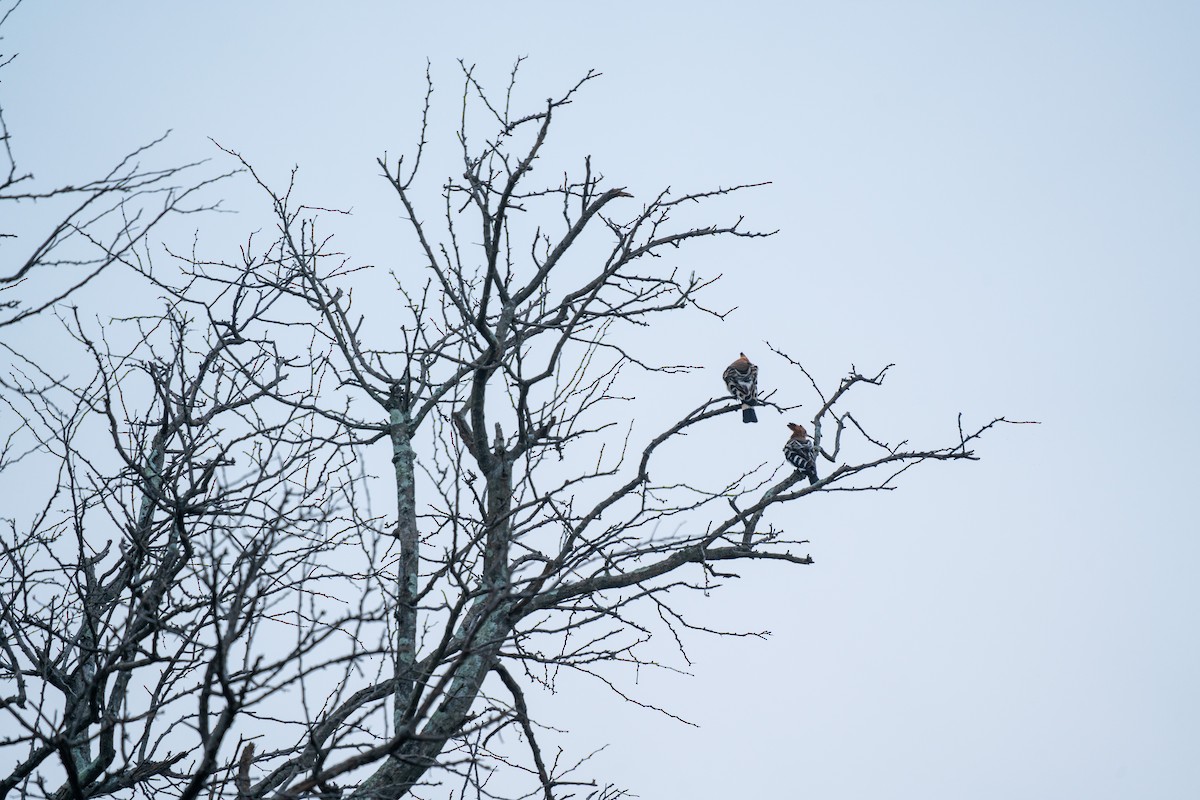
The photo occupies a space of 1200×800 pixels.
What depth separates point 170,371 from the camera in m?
5.58

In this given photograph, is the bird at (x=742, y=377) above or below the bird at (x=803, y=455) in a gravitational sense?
above

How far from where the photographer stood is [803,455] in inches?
306

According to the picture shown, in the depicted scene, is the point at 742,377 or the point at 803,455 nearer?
the point at 803,455

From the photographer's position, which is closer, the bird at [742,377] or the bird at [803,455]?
the bird at [803,455]

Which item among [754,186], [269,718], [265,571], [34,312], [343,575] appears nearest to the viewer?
[34,312]

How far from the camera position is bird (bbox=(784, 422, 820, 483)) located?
6.77 meters

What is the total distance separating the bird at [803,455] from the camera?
6.77 meters

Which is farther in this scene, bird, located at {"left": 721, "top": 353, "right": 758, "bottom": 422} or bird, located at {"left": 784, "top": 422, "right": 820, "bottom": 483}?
bird, located at {"left": 721, "top": 353, "right": 758, "bottom": 422}

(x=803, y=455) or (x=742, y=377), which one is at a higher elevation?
(x=742, y=377)

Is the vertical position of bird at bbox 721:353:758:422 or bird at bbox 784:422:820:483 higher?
bird at bbox 721:353:758:422

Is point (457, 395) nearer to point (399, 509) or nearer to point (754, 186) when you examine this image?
point (399, 509)

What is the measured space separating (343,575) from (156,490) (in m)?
1.09

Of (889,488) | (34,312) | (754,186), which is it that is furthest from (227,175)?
(889,488)

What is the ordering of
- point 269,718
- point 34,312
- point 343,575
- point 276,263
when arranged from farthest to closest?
point 276,263
point 343,575
point 269,718
point 34,312
